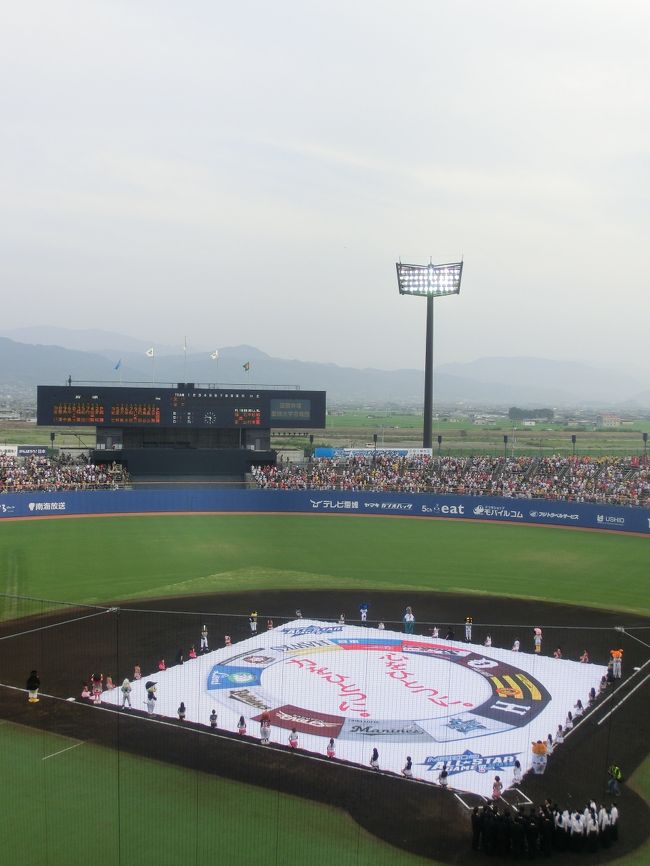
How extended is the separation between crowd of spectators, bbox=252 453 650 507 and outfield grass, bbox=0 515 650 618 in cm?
494

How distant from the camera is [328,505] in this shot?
Answer: 186 feet

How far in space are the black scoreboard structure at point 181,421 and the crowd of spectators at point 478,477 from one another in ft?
10.1

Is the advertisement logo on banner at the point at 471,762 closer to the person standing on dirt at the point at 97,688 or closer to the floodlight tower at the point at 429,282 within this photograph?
the person standing on dirt at the point at 97,688

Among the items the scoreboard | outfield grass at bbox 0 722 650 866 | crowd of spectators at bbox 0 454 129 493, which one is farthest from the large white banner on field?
the scoreboard

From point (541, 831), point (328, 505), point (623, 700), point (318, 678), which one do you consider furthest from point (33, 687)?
point (328, 505)

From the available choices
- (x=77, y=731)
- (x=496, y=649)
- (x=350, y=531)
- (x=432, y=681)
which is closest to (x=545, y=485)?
(x=350, y=531)

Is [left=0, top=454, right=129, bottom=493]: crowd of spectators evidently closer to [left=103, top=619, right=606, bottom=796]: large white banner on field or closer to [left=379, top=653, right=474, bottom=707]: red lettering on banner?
[left=103, top=619, right=606, bottom=796]: large white banner on field

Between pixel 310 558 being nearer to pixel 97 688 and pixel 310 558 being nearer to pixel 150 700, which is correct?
pixel 97 688

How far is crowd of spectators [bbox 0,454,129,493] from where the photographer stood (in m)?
54.4

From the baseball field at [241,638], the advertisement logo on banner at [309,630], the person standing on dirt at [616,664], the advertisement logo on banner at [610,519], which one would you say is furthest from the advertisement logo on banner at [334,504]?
the person standing on dirt at [616,664]

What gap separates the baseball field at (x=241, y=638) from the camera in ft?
50.6

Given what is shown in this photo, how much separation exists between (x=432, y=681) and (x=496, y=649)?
13.0 feet

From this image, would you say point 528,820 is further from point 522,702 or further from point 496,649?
point 496,649

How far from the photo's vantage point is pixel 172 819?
15844 mm
